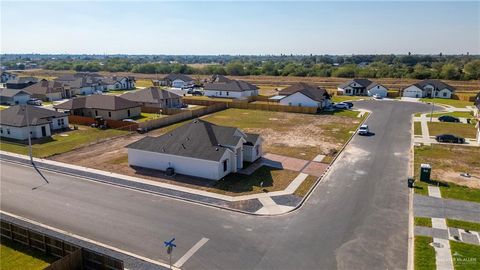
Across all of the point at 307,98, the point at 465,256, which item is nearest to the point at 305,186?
the point at 465,256

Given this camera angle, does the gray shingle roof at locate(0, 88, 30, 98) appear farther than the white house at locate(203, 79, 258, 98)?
No

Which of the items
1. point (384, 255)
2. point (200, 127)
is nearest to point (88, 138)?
point (200, 127)

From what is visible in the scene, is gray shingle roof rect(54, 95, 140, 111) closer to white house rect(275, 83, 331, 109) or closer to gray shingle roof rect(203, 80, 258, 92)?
gray shingle roof rect(203, 80, 258, 92)

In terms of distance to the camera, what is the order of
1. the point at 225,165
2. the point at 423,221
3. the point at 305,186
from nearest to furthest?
the point at 423,221, the point at 305,186, the point at 225,165

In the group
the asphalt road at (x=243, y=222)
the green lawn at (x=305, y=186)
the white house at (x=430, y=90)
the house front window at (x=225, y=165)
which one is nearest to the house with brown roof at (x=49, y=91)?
the asphalt road at (x=243, y=222)

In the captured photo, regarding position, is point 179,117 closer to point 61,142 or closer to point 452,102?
point 61,142

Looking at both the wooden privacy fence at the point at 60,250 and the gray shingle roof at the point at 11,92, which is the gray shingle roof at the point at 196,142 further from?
the gray shingle roof at the point at 11,92

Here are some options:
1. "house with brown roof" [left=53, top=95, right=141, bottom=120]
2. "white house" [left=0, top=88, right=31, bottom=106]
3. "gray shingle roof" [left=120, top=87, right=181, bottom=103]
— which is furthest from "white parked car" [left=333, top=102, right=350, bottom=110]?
A: "white house" [left=0, top=88, right=31, bottom=106]
